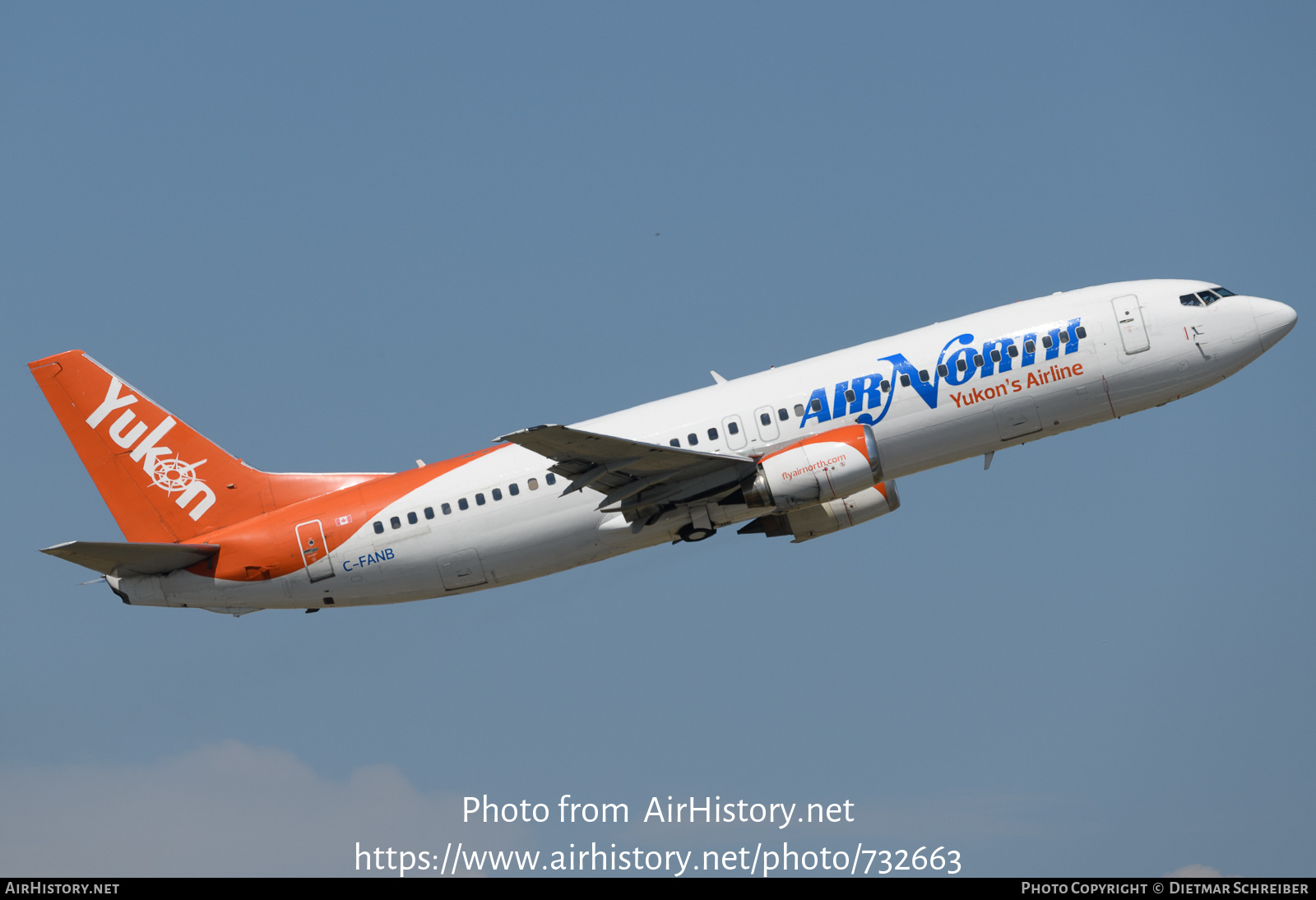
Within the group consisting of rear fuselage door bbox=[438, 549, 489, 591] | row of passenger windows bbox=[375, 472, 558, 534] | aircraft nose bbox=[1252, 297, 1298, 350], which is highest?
aircraft nose bbox=[1252, 297, 1298, 350]

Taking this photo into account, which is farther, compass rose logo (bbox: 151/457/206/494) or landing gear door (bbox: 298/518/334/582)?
compass rose logo (bbox: 151/457/206/494)

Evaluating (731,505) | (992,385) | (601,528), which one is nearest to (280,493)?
(601,528)

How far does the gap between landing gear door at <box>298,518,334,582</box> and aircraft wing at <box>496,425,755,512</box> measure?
26.1 feet

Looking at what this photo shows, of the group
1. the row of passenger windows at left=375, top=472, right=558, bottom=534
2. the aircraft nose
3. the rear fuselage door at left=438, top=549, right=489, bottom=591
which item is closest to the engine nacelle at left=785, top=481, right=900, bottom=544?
the row of passenger windows at left=375, top=472, right=558, bottom=534

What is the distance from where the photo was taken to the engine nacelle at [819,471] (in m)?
36.0

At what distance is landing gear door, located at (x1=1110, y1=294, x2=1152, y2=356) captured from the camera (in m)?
37.4

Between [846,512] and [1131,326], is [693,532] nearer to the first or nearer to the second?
[846,512]

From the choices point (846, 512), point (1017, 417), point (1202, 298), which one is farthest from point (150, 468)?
point (1202, 298)

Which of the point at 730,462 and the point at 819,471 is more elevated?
the point at 730,462

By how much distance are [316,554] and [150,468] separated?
7276 millimetres

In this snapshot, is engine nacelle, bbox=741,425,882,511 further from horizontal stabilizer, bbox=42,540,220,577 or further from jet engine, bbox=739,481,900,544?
horizontal stabilizer, bbox=42,540,220,577

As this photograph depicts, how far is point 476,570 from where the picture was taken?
39.1 meters

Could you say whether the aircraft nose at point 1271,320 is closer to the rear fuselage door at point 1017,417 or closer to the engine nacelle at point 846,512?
the rear fuselage door at point 1017,417

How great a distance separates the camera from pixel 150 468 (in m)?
42.3
